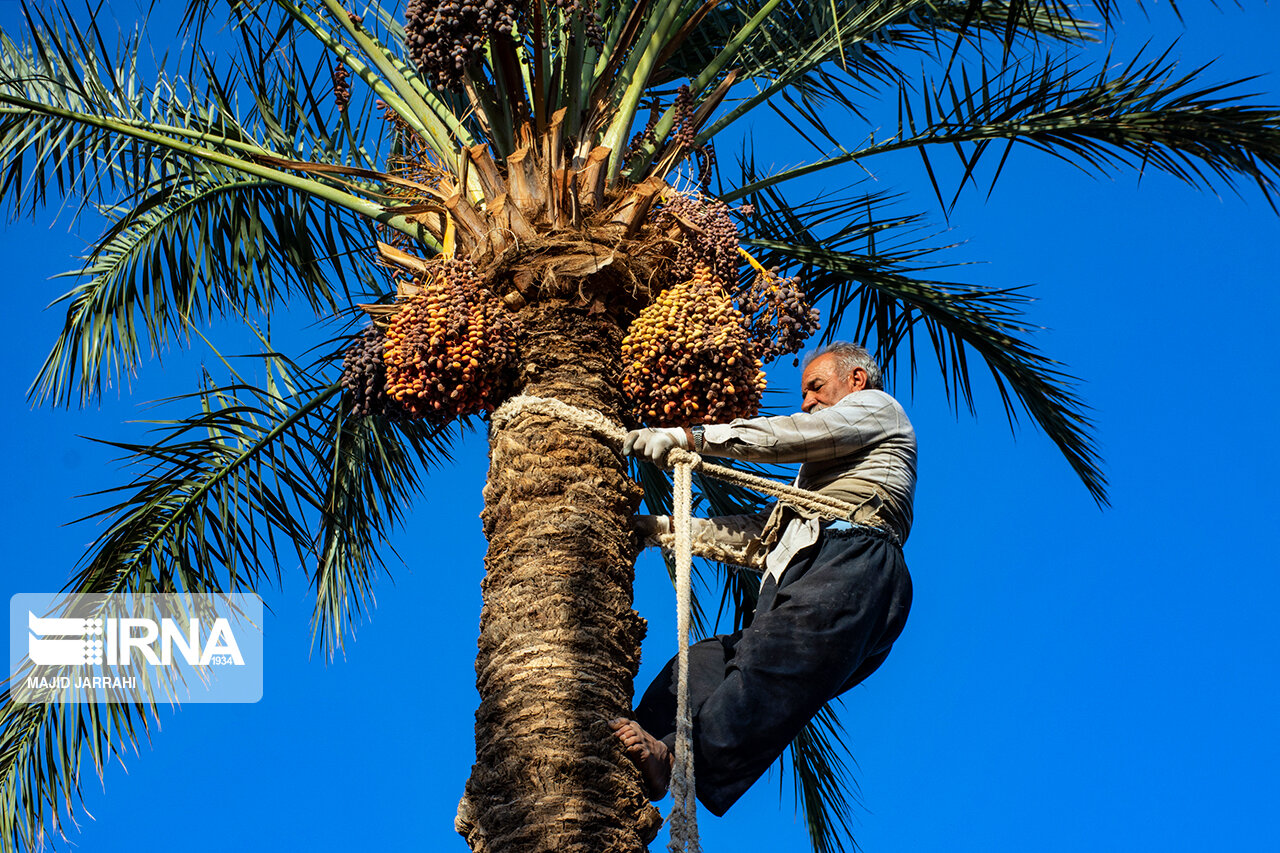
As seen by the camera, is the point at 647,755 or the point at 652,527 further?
the point at 652,527

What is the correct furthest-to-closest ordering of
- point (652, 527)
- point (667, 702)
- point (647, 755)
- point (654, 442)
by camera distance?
point (652, 527) → point (654, 442) → point (667, 702) → point (647, 755)

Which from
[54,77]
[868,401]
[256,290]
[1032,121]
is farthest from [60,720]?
[1032,121]

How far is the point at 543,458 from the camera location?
413cm

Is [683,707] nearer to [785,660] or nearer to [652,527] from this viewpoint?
[785,660]

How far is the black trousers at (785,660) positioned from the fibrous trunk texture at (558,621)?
11.6 inches

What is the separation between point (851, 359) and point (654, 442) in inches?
38.8

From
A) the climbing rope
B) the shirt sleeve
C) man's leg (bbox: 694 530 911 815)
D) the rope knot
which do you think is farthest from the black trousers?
the rope knot

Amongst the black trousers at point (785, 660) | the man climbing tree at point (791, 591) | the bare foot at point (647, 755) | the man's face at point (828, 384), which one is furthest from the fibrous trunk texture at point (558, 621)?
the man's face at point (828, 384)

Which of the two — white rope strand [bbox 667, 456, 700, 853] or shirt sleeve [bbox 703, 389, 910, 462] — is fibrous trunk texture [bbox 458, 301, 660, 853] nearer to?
white rope strand [bbox 667, 456, 700, 853]

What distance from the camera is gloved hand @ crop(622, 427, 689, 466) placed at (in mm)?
4316

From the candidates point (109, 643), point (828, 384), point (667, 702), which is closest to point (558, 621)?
point (667, 702)

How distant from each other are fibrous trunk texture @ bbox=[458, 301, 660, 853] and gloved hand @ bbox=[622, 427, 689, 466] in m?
0.08

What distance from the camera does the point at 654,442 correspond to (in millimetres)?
4316

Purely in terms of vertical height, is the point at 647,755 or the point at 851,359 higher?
the point at 851,359
